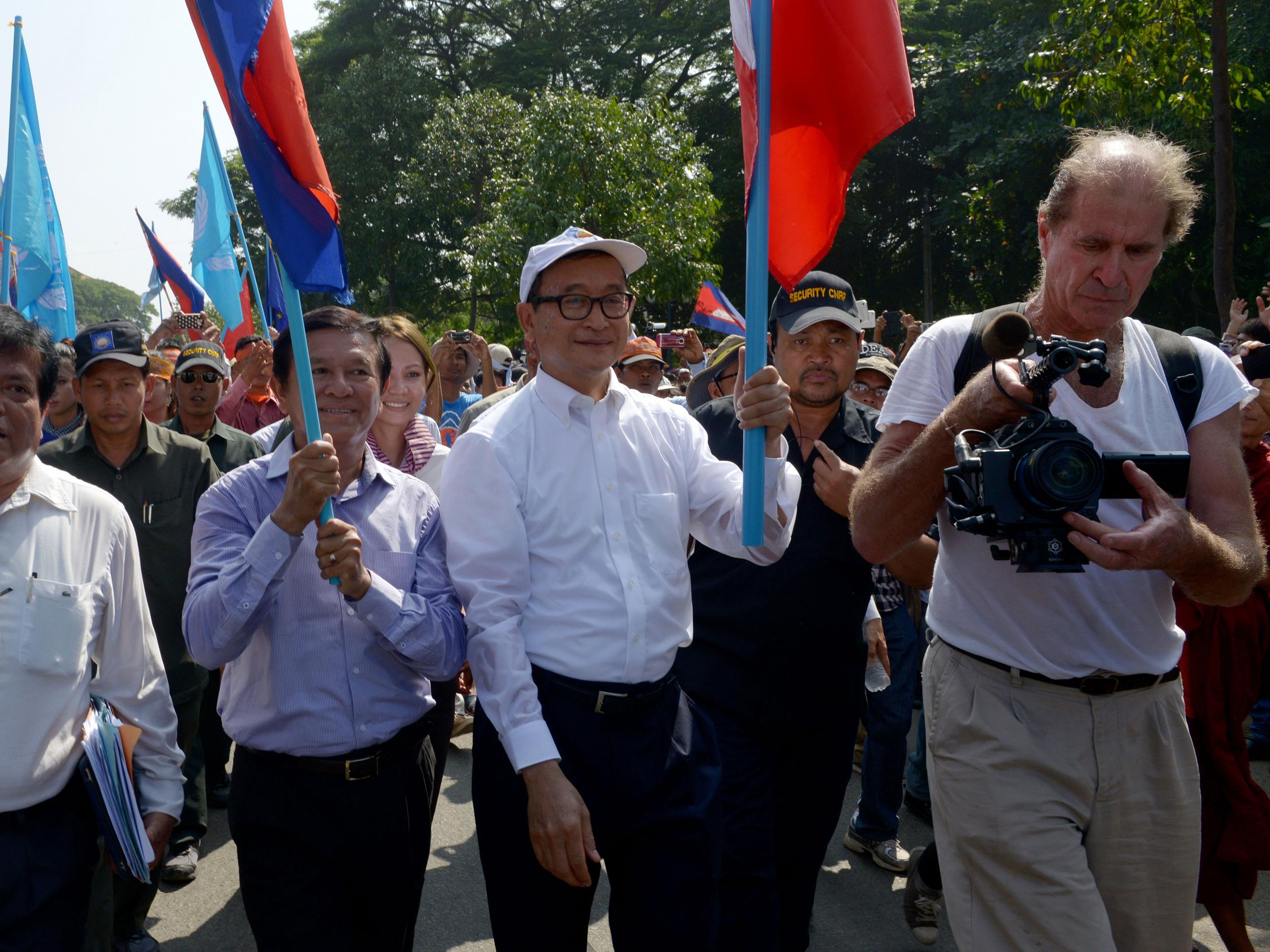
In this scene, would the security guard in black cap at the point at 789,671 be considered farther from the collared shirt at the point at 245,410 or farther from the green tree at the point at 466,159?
the green tree at the point at 466,159

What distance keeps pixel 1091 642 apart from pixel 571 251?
1.55 meters

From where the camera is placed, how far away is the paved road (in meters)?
4.06

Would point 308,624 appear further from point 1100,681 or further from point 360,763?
point 1100,681

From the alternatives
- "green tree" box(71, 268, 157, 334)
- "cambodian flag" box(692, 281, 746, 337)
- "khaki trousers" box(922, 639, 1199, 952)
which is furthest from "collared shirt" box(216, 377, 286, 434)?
"green tree" box(71, 268, 157, 334)

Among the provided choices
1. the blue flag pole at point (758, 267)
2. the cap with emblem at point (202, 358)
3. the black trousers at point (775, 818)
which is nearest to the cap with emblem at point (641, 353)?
the cap with emblem at point (202, 358)

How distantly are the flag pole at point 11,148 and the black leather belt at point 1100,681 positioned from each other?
23.4ft

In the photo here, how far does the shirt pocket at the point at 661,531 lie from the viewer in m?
2.66

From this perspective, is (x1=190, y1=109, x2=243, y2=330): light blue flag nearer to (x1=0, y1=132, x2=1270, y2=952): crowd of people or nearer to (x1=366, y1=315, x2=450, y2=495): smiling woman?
(x1=366, y1=315, x2=450, y2=495): smiling woman

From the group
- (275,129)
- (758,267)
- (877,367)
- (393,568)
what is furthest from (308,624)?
(877,367)

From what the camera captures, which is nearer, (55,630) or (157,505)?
(55,630)

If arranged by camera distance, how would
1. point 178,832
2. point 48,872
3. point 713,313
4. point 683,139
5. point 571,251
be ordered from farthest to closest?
1. point 683,139
2. point 713,313
3. point 178,832
4. point 571,251
5. point 48,872

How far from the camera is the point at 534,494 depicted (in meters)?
2.58

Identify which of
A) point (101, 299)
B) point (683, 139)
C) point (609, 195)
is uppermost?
point (683, 139)

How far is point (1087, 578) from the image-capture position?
2482mm
